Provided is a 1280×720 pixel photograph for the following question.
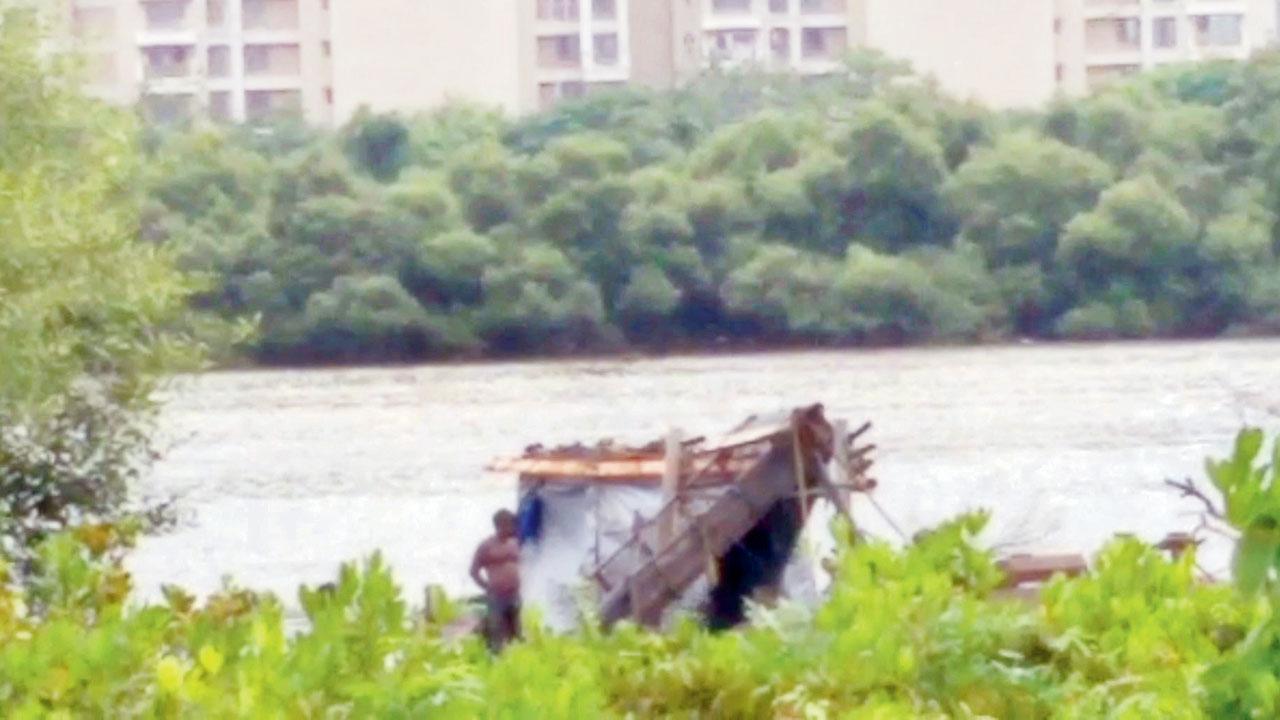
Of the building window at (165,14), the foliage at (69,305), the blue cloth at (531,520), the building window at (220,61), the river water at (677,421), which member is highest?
the building window at (165,14)

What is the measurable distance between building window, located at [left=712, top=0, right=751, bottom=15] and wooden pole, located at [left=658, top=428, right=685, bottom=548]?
3495 cm

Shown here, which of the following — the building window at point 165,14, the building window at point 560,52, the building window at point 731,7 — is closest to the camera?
A: the building window at point 165,14

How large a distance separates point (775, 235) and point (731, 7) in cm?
1714

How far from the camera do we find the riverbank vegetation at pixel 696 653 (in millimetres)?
3072

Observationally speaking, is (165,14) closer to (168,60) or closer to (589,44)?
(168,60)

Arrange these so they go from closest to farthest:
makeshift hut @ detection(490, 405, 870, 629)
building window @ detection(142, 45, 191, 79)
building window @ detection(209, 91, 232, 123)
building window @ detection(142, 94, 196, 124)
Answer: makeshift hut @ detection(490, 405, 870, 629) → building window @ detection(142, 94, 196, 124) → building window @ detection(209, 91, 232, 123) → building window @ detection(142, 45, 191, 79)

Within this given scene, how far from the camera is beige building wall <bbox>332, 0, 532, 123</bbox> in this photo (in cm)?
4175

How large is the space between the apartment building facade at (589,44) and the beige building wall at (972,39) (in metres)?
0.02

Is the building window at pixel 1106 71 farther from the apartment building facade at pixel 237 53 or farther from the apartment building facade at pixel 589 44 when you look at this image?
the apartment building facade at pixel 237 53

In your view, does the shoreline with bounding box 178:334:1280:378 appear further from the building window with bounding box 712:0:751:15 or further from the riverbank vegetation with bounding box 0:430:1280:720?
the riverbank vegetation with bounding box 0:430:1280:720

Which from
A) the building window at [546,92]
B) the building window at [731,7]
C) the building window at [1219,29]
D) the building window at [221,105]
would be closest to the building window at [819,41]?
the building window at [731,7]

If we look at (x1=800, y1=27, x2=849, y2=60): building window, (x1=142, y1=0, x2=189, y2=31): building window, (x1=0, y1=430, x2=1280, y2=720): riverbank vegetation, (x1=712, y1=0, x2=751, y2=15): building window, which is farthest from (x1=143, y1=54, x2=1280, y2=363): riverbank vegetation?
(x1=0, y1=430, x2=1280, y2=720): riverbank vegetation

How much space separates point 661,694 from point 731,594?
965cm

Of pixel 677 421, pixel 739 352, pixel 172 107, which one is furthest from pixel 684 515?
pixel 172 107
